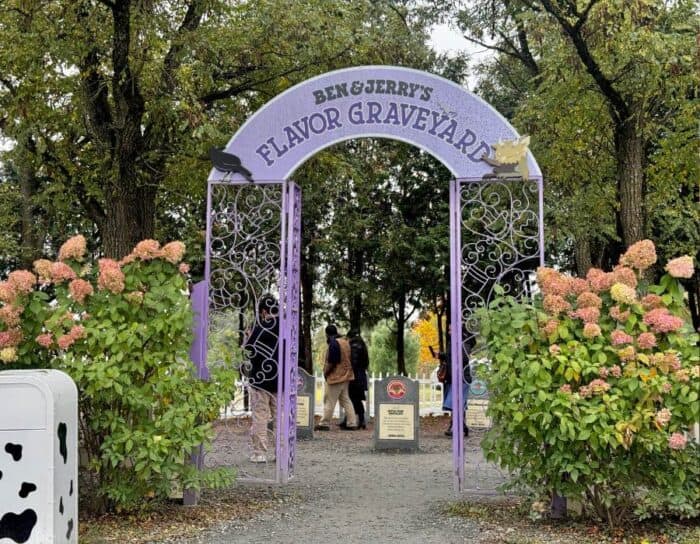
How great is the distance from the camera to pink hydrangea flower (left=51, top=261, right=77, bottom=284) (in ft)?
22.4

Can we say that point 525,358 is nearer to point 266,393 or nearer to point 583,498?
point 583,498

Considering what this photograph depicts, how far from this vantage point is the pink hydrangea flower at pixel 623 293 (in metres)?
6.21

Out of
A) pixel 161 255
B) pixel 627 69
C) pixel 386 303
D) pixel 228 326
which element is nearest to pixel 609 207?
pixel 627 69

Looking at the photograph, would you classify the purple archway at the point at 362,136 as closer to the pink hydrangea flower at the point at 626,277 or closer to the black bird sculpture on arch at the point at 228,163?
the black bird sculpture on arch at the point at 228,163

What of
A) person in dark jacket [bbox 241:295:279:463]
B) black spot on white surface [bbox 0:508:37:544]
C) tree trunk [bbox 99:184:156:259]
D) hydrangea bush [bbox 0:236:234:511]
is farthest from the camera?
tree trunk [bbox 99:184:156:259]

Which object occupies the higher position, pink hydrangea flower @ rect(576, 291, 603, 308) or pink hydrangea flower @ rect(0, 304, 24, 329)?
pink hydrangea flower @ rect(576, 291, 603, 308)

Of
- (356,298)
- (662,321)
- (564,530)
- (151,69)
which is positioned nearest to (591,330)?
(662,321)

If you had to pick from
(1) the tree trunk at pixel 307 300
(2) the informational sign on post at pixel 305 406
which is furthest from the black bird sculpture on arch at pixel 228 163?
(1) the tree trunk at pixel 307 300

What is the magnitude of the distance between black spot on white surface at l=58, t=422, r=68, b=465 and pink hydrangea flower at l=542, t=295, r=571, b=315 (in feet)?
12.2

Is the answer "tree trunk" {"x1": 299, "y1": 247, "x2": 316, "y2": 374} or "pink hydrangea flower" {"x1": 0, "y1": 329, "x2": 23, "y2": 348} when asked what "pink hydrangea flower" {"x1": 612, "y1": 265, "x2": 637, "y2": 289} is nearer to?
"pink hydrangea flower" {"x1": 0, "y1": 329, "x2": 23, "y2": 348}

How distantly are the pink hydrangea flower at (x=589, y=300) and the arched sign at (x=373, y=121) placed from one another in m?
2.04

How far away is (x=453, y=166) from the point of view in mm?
8320

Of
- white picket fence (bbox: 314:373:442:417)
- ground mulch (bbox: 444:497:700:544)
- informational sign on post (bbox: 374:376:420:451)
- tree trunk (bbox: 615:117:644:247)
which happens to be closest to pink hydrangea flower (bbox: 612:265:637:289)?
ground mulch (bbox: 444:497:700:544)

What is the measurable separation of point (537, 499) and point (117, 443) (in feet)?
11.6
